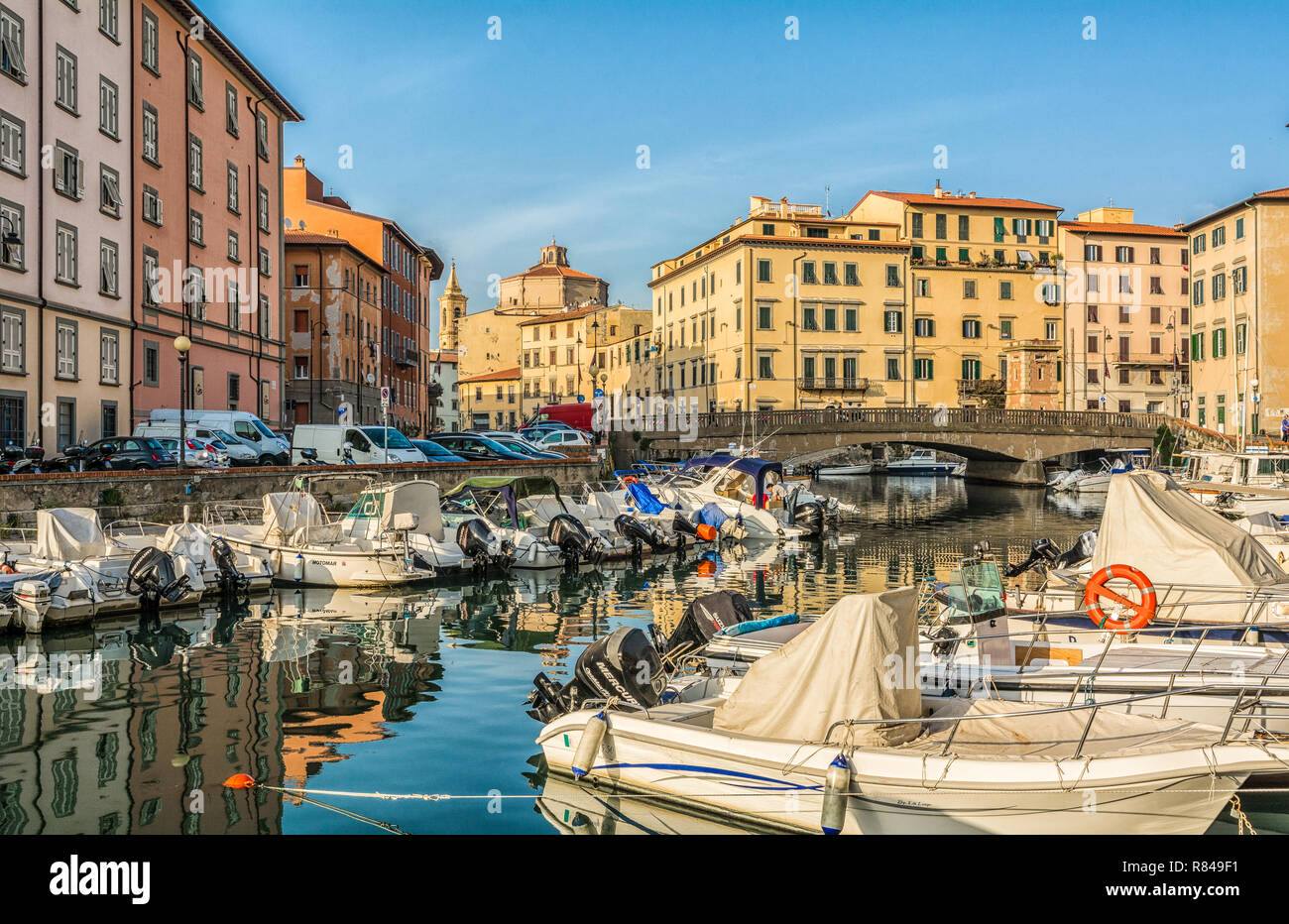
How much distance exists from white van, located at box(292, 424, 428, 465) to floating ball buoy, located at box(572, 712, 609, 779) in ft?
92.4

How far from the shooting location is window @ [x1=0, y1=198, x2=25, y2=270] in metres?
31.0

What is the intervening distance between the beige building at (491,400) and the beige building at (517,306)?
299 cm

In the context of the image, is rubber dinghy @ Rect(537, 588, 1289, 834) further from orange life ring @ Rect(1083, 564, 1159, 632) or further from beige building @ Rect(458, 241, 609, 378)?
beige building @ Rect(458, 241, 609, 378)

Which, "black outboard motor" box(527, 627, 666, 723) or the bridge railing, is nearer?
"black outboard motor" box(527, 627, 666, 723)

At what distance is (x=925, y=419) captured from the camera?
6700 centimetres

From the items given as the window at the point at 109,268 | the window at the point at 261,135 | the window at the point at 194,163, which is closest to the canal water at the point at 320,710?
the window at the point at 109,268

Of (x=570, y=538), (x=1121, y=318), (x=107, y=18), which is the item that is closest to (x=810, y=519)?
(x=570, y=538)

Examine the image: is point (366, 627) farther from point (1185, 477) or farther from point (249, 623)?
point (1185, 477)

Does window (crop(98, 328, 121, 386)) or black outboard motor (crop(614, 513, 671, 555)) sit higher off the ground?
window (crop(98, 328, 121, 386))

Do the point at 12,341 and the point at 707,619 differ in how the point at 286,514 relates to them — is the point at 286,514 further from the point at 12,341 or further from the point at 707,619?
the point at 707,619

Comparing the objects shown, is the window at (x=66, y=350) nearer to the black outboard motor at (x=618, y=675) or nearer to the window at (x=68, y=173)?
the window at (x=68, y=173)

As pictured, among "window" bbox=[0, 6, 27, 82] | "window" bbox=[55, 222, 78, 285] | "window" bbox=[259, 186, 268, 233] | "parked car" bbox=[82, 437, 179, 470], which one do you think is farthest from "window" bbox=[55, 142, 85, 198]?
"window" bbox=[259, 186, 268, 233]

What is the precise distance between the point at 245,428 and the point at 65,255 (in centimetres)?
749
